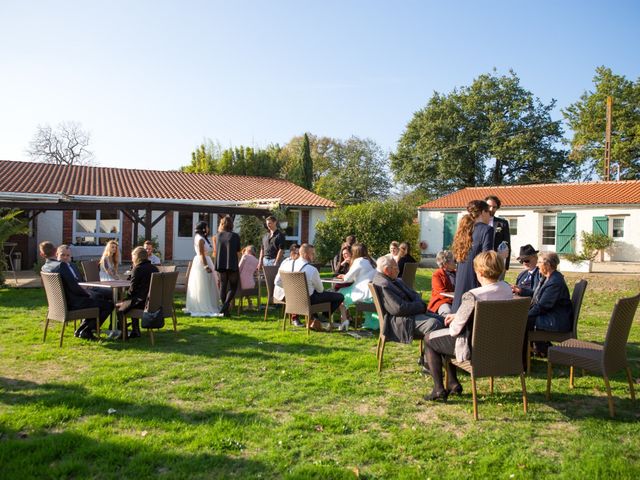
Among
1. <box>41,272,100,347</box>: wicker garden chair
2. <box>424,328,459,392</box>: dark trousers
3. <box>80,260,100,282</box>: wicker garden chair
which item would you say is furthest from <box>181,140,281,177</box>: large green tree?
<box>424,328,459,392</box>: dark trousers

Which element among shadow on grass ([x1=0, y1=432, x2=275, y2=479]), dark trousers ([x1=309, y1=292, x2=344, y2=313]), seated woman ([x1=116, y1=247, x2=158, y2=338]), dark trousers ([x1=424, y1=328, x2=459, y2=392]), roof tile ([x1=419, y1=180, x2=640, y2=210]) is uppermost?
roof tile ([x1=419, y1=180, x2=640, y2=210])

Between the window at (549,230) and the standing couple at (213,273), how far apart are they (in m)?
20.2

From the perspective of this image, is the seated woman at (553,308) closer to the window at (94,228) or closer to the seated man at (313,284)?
the seated man at (313,284)

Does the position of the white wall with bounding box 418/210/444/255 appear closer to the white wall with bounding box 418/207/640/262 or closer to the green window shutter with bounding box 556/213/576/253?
the white wall with bounding box 418/207/640/262

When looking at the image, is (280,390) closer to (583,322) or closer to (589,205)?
(583,322)

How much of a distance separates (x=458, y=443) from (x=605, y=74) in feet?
120

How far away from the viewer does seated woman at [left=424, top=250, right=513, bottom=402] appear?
416 cm

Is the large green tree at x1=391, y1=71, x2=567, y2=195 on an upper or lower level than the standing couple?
upper

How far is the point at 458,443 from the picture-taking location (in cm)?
356

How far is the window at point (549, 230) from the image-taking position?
24656 mm

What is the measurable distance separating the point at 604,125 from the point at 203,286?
33.3 metres

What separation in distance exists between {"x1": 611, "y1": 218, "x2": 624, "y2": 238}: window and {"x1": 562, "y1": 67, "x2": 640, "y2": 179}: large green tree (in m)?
11.5

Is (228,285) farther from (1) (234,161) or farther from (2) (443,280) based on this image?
(1) (234,161)

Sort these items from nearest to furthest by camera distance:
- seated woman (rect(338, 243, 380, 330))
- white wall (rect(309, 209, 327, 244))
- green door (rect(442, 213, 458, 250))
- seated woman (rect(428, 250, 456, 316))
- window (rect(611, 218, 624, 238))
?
seated woman (rect(428, 250, 456, 316)), seated woman (rect(338, 243, 380, 330)), window (rect(611, 218, 624, 238)), white wall (rect(309, 209, 327, 244)), green door (rect(442, 213, 458, 250))
